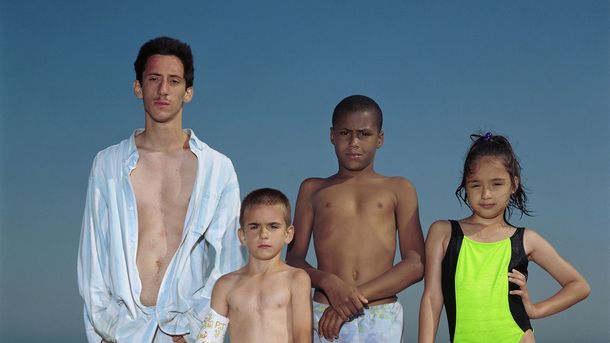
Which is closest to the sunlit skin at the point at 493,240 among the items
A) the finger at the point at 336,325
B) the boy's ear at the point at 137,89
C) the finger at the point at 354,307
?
the finger at the point at 354,307

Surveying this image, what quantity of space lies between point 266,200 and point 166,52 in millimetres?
1533

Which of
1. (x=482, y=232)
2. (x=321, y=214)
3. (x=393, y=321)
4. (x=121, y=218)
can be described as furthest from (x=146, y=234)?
(x=482, y=232)

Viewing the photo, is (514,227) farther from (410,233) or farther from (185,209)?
(185,209)

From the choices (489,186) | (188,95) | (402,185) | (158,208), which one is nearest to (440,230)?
(489,186)

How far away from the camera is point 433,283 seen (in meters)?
5.96

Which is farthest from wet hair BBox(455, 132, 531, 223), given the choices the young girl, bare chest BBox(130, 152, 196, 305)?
bare chest BBox(130, 152, 196, 305)

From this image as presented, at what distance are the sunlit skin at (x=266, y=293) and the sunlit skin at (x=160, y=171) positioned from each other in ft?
1.93

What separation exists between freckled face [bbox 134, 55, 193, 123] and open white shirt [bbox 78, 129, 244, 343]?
311 mm

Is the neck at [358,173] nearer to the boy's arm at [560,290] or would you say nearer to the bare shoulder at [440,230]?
the bare shoulder at [440,230]

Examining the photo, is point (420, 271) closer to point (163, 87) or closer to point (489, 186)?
point (489, 186)

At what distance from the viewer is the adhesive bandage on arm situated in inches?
227

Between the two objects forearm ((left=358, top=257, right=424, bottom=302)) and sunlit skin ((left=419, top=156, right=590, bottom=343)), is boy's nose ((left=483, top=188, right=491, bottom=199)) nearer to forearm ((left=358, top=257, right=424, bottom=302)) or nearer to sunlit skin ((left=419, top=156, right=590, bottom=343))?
sunlit skin ((left=419, top=156, right=590, bottom=343))

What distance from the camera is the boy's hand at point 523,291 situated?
5805 millimetres

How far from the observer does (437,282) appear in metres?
5.97
